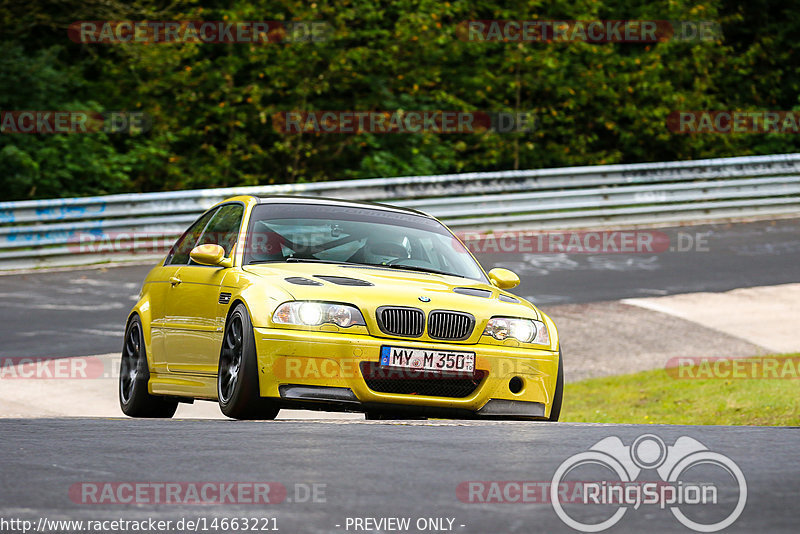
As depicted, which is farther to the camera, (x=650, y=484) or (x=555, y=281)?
(x=555, y=281)

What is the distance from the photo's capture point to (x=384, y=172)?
2306cm

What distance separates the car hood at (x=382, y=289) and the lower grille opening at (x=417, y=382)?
361mm

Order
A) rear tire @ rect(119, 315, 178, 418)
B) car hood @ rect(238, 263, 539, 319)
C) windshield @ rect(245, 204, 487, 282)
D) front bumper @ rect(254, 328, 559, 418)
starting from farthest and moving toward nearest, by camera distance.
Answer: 1. rear tire @ rect(119, 315, 178, 418)
2. windshield @ rect(245, 204, 487, 282)
3. car hood @ rect(238, 263, 539, 319)
4. front bumper @ rect(254, 328, 559, 418)

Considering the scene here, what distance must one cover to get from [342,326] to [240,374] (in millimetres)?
627

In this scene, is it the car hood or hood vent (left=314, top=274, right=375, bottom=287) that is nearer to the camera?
the car hood

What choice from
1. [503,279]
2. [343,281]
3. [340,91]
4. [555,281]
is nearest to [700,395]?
[503,279]

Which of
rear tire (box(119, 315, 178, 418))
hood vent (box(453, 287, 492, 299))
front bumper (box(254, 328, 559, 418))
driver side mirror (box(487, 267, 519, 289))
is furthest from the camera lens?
rear tire (box(119, 315, 178, 418))

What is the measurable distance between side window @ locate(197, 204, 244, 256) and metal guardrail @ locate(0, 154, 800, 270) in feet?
29.0

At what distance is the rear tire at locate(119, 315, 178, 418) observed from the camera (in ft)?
29.1

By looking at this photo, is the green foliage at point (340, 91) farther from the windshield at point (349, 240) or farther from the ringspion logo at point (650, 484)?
the ringspion logo at point (650, 484)

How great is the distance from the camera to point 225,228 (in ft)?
29.1

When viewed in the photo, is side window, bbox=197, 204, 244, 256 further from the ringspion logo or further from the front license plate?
the ringspion logo

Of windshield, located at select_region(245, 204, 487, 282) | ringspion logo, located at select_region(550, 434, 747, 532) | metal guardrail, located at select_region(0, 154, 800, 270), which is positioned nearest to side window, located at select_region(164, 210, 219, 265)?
windshield, located at select_region(245, 204, 487, 282)

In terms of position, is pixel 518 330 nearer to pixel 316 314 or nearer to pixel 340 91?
pixel 316 314
